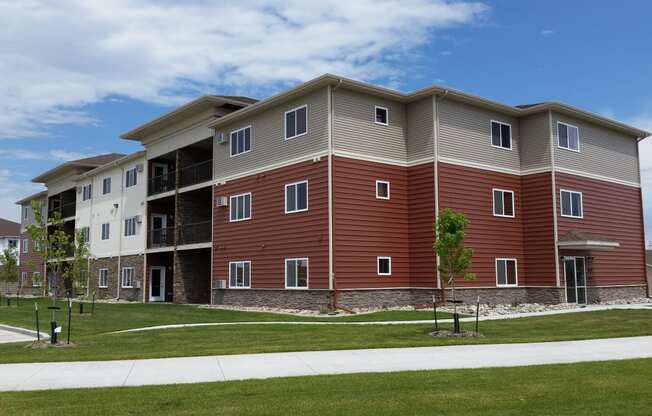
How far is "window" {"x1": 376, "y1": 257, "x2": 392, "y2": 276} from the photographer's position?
26578mm

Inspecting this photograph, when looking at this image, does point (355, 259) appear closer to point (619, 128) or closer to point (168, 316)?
point (168, 316)

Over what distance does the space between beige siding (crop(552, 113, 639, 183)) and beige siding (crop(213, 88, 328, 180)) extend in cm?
1153

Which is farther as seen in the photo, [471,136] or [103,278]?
[103,278]

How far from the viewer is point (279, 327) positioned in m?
19.0

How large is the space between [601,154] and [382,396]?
28114 mm

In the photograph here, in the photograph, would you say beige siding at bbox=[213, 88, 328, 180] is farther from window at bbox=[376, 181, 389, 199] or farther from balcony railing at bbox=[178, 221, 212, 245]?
balcony railing at bbox=[178, 221, 212, 245]

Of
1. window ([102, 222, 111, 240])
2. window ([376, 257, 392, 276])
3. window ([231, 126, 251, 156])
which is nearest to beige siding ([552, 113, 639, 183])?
window ([376, 257, 392, 276])

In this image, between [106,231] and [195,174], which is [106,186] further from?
[195,174]

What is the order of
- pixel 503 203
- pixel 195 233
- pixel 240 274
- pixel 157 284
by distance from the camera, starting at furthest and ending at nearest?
pixel 157 284, pixel 195 233, pixel 240 274, pixel 503 203

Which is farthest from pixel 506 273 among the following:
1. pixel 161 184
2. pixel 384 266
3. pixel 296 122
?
pixel 161 184

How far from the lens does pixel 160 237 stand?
38.8m

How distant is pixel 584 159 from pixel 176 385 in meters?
27.0

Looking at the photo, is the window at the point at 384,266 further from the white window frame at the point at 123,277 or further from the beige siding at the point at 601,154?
the white window frame at the point at 123,277

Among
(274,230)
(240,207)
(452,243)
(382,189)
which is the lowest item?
(452,243)
